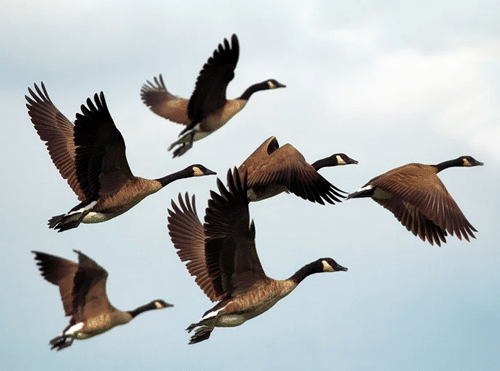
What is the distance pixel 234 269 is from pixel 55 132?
19.3 ft

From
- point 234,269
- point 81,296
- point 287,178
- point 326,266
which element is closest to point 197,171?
point 287,178

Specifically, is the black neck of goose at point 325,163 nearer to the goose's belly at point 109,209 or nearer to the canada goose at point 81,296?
the goose's belly at point 109,209

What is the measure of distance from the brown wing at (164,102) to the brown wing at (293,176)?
3.30 meters

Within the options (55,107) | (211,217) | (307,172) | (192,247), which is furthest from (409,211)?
(55,107)

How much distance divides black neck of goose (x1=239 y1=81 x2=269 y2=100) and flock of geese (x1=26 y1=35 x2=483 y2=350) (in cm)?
49

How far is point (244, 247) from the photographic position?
11.5 meters

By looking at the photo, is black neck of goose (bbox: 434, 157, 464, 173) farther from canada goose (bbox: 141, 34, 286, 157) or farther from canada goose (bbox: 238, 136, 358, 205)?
canada goose (bbox: 141, 34, 286, 157)

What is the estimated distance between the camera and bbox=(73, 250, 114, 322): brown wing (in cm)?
1358

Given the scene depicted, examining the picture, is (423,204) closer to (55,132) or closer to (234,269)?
(234,269)

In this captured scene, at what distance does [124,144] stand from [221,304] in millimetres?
3189

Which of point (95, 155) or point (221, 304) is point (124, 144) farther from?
point (221, 304)

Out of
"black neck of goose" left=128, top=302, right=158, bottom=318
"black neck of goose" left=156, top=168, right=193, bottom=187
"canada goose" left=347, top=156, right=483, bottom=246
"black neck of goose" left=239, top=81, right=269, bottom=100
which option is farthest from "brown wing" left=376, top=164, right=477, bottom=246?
"black neck of goose" left=128, top=302, right=158, bottom=318

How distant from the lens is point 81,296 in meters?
13.9

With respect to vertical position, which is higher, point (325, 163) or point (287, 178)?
point (325, 163)
